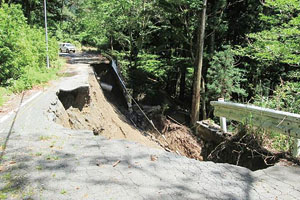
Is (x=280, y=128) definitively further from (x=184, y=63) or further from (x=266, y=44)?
(x=184, y=63)

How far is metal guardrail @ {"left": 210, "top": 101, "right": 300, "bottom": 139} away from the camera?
166 inches

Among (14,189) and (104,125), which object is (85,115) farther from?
(14,189)

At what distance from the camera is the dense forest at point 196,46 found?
8969mm

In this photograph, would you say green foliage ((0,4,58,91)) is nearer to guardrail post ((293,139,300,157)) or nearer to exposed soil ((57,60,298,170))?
exposed soil ((57,60,298,170))

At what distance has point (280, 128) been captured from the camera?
14.6 ft

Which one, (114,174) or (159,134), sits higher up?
(114,174)

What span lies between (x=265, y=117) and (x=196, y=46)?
40.4ft

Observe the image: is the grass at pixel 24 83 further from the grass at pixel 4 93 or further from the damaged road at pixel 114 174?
the damaged road at pixel 114 174

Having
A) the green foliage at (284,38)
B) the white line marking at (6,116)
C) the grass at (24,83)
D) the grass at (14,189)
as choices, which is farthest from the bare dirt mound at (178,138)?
the grass at (14,189)

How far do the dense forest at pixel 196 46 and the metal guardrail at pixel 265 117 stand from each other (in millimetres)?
542

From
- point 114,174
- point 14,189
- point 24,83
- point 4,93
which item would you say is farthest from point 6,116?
point 114,174

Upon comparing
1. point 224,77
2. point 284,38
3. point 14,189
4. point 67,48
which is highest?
point 67,48

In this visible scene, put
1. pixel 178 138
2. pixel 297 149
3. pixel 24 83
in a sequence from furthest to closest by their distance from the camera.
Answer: pixel 178 138 → pixel 24 83 → pixel 297 149

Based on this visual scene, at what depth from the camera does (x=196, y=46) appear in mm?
16359
